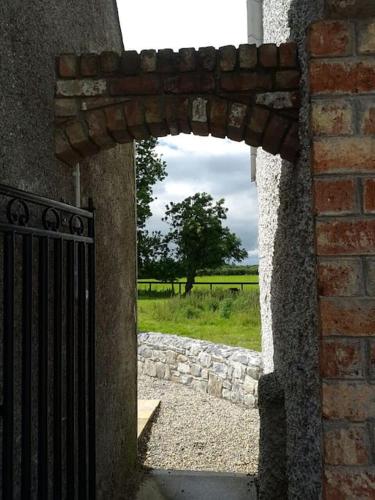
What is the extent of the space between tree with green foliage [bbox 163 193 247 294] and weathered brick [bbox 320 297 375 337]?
20.9 m

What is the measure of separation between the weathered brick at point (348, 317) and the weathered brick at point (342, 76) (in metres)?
0.63

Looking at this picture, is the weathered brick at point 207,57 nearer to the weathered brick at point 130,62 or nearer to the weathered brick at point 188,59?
the weathered brick at point 188,59

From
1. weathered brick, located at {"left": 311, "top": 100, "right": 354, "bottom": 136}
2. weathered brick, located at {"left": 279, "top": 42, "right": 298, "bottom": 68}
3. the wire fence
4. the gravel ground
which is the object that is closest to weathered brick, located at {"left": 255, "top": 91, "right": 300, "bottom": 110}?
weathered brick, located at {"left": 279, "top": 42, "right": 298, "bottom": 68}

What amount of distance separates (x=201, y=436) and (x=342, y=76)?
179 inches

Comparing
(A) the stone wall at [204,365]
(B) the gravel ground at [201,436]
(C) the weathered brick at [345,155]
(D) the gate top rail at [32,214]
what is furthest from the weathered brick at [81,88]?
(A) the stone wall at [204,365]

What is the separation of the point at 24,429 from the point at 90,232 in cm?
Result: 97

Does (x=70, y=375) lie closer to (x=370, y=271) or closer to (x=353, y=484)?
(x=353, y=484)

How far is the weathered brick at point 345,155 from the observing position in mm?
1438

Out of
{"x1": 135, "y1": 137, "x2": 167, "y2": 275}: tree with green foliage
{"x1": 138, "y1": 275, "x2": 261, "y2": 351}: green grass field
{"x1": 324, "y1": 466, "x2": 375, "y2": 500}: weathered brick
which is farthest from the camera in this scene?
{"x1": 135, "y1": 137, "x2": 167, "y2": 275}: tree with green foliage

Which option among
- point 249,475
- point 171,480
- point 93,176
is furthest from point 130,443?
point 93,176

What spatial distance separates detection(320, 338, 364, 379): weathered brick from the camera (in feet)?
4.60

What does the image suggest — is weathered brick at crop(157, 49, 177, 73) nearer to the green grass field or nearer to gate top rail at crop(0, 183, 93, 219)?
gate top rail at crop(0, 183, 93, 219)

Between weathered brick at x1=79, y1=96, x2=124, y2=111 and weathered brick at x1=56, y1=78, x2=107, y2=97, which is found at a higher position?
weathered brick at x1=56, y1=78, x2=107, y2=97

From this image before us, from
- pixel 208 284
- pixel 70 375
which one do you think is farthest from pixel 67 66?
pixel 208 284
